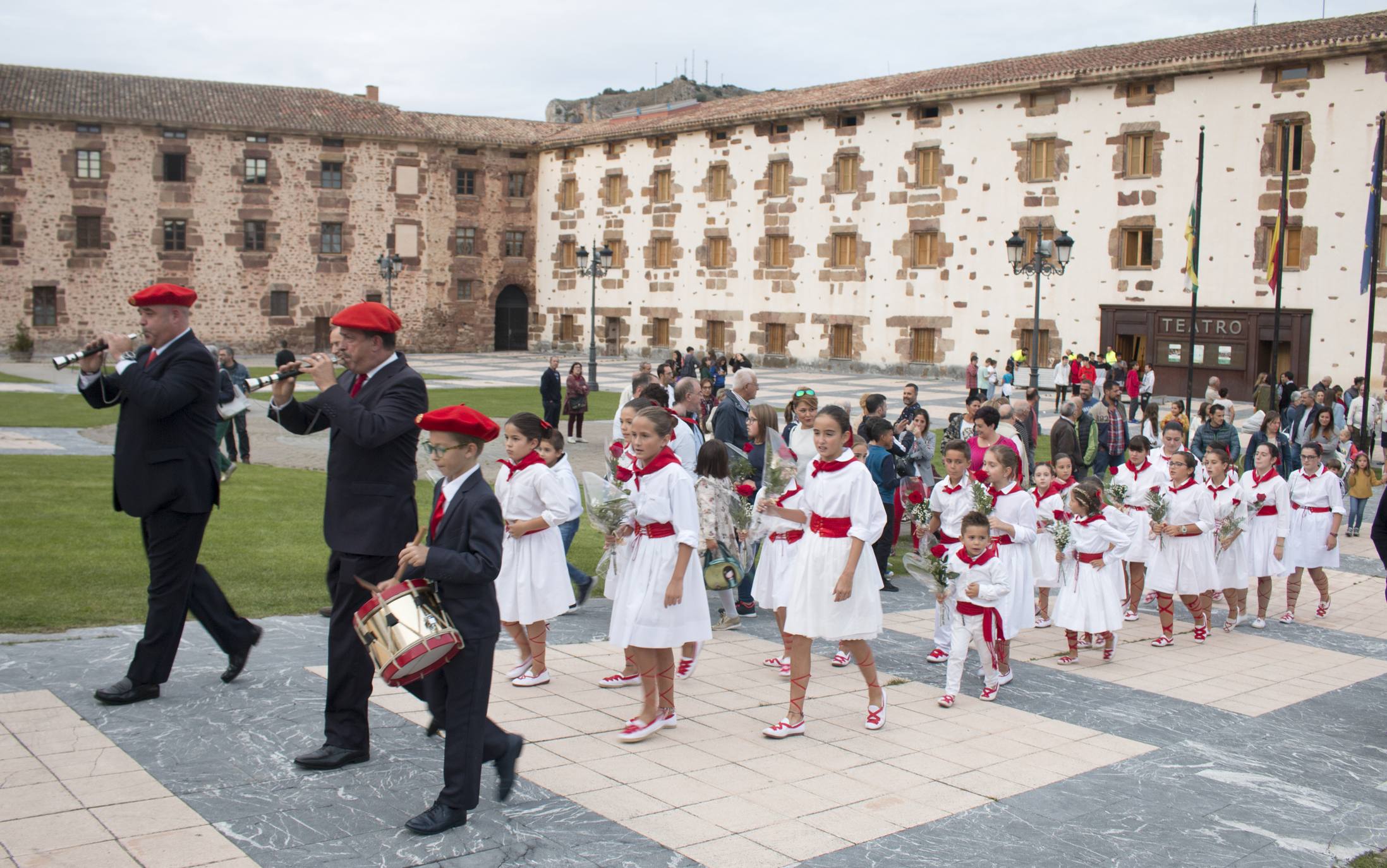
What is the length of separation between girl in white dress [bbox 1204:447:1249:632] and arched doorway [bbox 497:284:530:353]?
1744 inches

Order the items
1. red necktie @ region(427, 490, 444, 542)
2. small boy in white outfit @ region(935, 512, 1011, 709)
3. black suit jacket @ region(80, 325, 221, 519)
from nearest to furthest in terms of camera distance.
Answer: red necktie @ region(427, 490, 444, 542)
black suit jacket @ region(80, 325, 221, 519)
small boy in white outfit @ region(935, 512, 1011, 709)

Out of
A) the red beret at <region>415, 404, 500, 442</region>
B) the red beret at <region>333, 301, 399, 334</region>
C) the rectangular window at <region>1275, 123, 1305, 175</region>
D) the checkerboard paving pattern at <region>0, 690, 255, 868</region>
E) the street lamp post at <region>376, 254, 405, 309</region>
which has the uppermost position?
the rectangular window at <region>1275, 123, 1305, 175</region>

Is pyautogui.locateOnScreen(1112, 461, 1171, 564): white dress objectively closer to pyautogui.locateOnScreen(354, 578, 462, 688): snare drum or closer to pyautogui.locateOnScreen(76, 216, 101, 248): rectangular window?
pyautogui.locateOnScreen(354, 578, 462, 688): snare drum

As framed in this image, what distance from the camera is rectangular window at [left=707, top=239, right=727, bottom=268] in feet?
148

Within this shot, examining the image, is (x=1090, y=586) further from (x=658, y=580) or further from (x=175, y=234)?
(x=175, y=234)

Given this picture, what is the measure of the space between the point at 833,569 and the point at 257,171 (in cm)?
4642

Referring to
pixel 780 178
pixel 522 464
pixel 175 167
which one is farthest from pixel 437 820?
pixel 175 167

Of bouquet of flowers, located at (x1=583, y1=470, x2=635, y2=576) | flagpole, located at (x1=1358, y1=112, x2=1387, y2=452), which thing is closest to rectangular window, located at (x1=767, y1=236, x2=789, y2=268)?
flagpole, located at (x1=1358, y1=112, x2=1387, y2=452)

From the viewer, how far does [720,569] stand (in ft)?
27.4

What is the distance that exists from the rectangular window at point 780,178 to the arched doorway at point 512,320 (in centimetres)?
1457

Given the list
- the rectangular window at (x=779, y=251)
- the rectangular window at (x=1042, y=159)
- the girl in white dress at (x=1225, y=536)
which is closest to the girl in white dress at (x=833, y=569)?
the girl in white dress at (x=1225, y=536)

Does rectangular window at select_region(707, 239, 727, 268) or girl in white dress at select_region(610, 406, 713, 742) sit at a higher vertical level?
rectangular window at select_region(707, 239, 727, 268)

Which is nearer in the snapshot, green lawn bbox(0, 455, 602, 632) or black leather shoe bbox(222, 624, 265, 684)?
black leather shoe bbox(222, 624, 265, 684)

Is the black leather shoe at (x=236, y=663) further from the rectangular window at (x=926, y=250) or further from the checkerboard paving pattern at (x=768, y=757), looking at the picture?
the rectangular window at (x=926, y=250)
